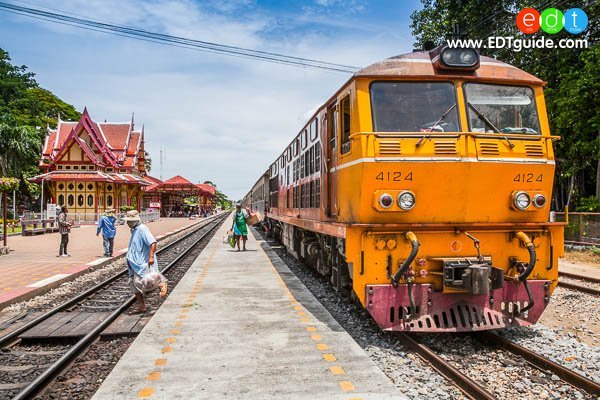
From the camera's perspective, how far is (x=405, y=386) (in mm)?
4852

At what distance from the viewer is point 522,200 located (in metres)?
6.43

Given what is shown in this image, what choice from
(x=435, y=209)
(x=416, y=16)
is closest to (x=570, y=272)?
(x=435, y=209)

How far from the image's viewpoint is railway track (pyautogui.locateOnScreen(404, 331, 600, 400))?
4621 mm

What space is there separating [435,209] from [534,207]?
4.15ft

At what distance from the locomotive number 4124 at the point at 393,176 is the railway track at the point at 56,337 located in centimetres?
386

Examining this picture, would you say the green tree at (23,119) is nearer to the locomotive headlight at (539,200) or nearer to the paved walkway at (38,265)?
the paved walkway at (38,265)

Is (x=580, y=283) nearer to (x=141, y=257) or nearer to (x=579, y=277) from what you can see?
(x=579, y=277)

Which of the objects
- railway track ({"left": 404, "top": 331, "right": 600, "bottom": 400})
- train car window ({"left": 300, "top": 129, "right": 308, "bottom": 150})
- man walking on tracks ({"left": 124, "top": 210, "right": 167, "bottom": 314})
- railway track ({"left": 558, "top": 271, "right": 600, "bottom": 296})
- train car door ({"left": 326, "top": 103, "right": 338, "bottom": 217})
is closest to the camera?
railway track ({"left": 404, "top": 331, "right": 600, "bottom": 400})

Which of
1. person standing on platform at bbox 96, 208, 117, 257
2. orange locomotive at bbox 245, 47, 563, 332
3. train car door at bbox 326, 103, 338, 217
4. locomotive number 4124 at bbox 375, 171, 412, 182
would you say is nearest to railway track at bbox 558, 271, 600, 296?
orange locomotive at bbox 245, 47, 563, 332

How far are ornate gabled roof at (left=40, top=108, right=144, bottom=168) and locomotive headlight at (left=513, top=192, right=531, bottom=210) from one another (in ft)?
124

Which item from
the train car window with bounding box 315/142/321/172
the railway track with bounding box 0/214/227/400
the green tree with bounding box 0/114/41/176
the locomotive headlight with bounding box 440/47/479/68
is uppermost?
the green tree with bounding box 0/114/41/176

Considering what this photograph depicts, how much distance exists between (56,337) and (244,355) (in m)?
2.79

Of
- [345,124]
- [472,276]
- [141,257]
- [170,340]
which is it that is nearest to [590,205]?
[345,124]

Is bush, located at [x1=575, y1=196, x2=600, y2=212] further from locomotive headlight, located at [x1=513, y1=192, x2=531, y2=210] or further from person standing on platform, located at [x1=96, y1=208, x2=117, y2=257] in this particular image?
person standing on platform, located at [x1=96, y1=208, x2=117, y2=257]
